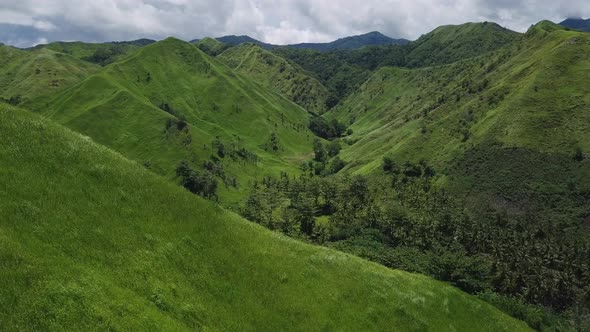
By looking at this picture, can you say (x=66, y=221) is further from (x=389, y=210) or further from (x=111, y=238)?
(x=389, y=210)

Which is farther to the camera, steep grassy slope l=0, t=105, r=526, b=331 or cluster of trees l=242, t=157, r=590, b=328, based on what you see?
cluster of trees l=242, t=157, r=590, b=328

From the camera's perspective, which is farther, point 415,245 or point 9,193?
point 415,245

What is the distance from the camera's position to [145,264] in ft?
97.6

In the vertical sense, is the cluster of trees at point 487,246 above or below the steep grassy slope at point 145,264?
below

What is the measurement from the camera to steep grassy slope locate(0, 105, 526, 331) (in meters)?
24.0

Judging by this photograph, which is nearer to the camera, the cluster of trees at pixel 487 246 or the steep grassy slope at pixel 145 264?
the steep grassy slope at pixel 145 264

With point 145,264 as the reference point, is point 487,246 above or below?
below

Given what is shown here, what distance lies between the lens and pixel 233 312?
30828 millimetres

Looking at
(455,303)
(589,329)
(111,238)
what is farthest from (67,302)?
(589,329)

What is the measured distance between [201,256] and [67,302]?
11.6 metres

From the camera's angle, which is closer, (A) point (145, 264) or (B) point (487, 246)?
(A) point (145, 264)

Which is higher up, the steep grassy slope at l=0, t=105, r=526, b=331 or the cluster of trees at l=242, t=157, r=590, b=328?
the steep grassy slope at l=0, t=105, r=526, b=331

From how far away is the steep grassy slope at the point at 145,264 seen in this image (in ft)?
78.6

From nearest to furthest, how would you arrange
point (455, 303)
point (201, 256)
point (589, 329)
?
point (201, 256) < point (455, 303) < point (589, 329)
